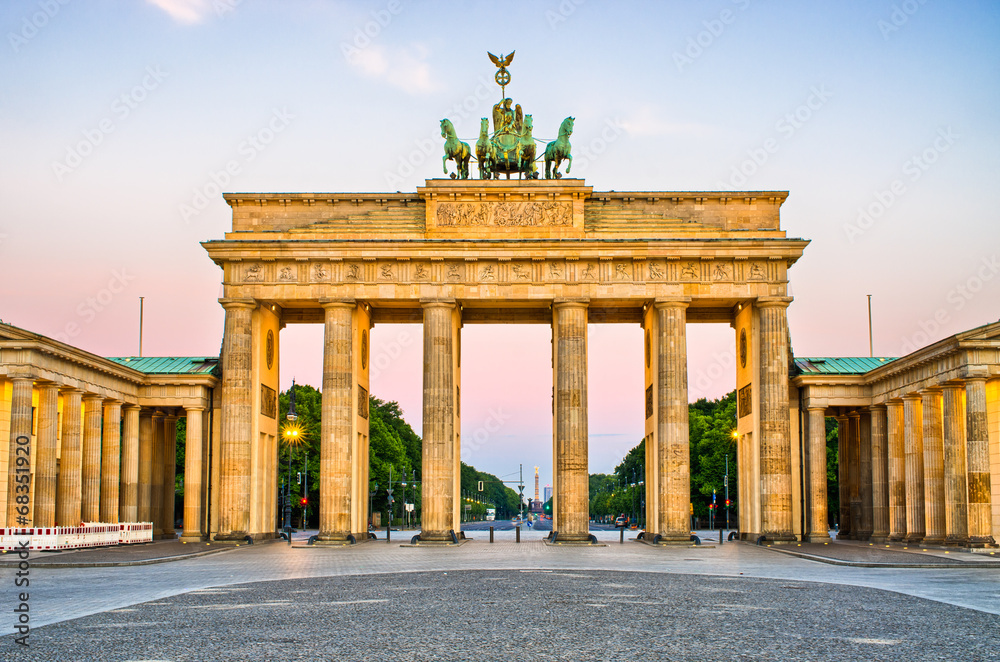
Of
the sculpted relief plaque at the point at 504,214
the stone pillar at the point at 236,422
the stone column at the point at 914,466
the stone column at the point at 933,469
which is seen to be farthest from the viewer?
the sculpted relief plaque at the point at 504,214

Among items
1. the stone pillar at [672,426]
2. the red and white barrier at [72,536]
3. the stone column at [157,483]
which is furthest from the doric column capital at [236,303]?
the stone pillar at [672,426]

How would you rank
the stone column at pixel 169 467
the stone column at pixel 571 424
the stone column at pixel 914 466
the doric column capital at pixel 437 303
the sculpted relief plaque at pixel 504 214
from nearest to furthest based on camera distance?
the stone column at pixel 914 466
the stone column at pixel 571 424
the doric column capital at pixel 437 303
the sculpted relief plaque at pixel 504 214
the stone column at pixel 169 467

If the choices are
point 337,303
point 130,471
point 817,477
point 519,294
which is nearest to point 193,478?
point 130,471

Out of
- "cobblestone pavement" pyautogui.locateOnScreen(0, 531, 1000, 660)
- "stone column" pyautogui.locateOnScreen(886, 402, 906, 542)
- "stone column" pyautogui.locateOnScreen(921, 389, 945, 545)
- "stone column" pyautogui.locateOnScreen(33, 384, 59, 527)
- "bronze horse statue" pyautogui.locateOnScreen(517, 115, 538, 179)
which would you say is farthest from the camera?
"bronze horse statue" pyautogui.locateOnScreen(517, 115, 538, 179)

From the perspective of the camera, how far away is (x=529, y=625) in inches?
653

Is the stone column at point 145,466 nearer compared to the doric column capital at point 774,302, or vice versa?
the doric column capital at point 774,302

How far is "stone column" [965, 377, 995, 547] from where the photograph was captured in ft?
127

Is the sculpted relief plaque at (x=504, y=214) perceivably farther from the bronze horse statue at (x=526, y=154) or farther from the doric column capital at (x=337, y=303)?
the doric column capital at (x=337, y=303)

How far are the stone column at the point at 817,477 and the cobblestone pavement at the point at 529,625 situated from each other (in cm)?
2634

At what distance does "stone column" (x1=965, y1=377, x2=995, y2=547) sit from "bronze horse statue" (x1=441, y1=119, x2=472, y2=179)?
25.6 m

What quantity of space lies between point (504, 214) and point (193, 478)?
66.5 ft

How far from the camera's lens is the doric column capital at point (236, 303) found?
4988cm

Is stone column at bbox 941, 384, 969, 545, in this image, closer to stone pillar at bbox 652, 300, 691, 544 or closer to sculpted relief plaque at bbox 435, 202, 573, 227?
stone pillar at bbox 652, 300, 691, 544

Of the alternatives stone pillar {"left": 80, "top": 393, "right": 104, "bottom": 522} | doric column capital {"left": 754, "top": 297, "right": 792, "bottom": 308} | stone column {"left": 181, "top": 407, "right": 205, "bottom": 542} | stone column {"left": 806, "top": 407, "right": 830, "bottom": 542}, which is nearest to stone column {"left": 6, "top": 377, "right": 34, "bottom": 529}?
stone pillar {"left": 80, "top": 393, "right": 104, "bottom": 522}
